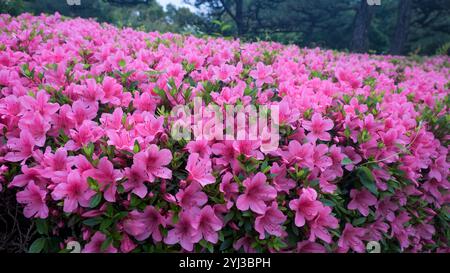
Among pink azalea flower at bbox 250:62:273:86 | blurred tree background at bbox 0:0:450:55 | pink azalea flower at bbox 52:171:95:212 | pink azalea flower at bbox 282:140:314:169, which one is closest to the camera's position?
pink azalea flower at bbox 52:171:95:212

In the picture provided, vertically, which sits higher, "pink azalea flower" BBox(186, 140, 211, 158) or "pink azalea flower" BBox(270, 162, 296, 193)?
"pink azalea flower" BBox(186, 140, 211, 158)

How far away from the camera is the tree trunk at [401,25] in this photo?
12.1 metres

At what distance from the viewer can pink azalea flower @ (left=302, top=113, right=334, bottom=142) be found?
2133 mm

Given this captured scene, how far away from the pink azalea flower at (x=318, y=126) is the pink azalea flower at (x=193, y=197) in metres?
0.73

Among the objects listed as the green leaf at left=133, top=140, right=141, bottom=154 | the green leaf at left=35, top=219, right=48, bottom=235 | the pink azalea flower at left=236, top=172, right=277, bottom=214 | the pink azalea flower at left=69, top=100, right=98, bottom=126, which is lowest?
the green leaf at left=35, top=219, right=48, bottom=235

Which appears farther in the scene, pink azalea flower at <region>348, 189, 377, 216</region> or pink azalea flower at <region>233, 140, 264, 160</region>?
pink azalea flower at <region>348, 189, 377, 216</region>

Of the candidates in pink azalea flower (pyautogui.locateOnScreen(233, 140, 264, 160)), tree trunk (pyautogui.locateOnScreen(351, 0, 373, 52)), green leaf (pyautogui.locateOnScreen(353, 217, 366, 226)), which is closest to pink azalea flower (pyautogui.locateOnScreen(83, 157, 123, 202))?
pink azalea flower (pyautogui.locateOnScreen(233, 140, 264, 160))

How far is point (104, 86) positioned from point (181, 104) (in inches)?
Answer: 17.8

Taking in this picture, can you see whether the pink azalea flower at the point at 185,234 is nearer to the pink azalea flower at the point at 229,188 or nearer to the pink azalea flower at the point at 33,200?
the pink azalea flower at the point at 229,188

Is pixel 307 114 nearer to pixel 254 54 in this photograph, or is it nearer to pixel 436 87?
pixel 254 54

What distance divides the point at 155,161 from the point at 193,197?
241 millimetres

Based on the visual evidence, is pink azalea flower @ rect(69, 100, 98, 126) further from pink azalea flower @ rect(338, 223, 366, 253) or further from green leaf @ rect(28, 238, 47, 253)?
pink azalea flower @ rect(338, 223, 366, 253)

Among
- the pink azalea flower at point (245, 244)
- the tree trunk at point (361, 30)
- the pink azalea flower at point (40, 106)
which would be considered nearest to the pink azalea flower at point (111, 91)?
the pink azalea flower at point (40, 106)

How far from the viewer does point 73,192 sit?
5.46 feet
